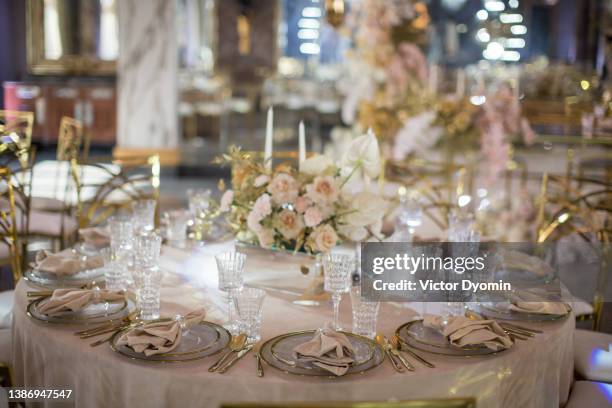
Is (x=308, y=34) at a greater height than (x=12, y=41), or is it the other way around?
(x=308, y=34)

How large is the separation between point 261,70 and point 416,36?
21.9ft

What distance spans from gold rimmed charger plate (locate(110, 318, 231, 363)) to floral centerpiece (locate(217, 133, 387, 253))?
1.28 feet

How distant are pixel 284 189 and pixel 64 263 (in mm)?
781

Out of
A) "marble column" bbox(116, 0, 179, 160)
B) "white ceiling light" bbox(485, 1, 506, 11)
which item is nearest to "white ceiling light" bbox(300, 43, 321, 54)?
"marble column" bbox(116, 0, 179, 160)

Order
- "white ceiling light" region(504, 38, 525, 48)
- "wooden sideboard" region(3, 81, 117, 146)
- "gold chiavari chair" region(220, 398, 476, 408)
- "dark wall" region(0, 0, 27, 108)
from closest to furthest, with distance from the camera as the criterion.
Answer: "gold chiavari chair" region(220, 398, 476, 408) → "wooden sideboard" region(3, 81, 117, 146) → "dark wall" region(0, 0, 27, 108) → "white ceiling light" region(504, 38, 525, 48)

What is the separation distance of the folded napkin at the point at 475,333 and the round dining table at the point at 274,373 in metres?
0.03

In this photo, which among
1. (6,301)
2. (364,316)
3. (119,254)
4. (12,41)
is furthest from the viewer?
(12,41)

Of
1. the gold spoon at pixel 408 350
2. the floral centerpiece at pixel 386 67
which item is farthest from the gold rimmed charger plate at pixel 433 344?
the floral centerpiece at pixel 386 67

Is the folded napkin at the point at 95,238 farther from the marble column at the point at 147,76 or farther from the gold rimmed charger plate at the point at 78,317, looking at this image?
the marble column at the point at 147,76

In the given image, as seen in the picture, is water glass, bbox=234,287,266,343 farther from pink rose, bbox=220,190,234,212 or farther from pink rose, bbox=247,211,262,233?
pink rose, bbox=220,190,234,212

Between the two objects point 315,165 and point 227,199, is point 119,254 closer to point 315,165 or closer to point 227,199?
point 227,199

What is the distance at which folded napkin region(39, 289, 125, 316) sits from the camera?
200 centimetres

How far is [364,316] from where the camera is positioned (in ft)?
6.43

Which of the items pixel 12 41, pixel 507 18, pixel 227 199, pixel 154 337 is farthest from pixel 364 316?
pixel 12 41
